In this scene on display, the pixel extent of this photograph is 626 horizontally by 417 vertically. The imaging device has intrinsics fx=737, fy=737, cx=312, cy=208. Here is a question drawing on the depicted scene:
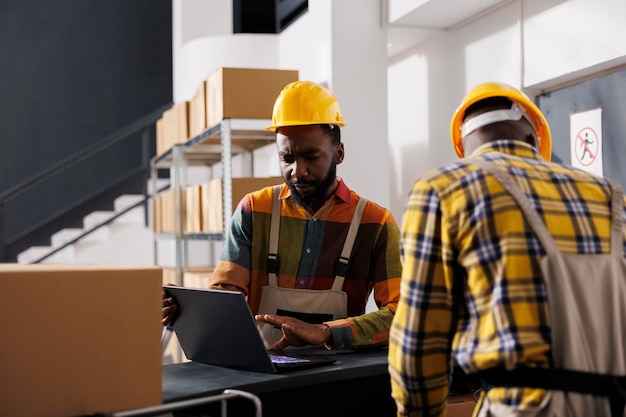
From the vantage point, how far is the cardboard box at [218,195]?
3990mm

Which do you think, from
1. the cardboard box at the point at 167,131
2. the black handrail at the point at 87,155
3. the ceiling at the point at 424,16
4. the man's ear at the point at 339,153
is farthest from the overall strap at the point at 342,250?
the black handrail at the point at 87,155

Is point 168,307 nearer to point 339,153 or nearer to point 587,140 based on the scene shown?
point 339,153

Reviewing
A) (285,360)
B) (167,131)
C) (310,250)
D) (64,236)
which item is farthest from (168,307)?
(64,236)

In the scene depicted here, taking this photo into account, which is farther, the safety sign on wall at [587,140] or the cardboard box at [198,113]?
the cardboard box at [198,113]

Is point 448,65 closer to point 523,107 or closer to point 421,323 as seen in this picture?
point 523,107

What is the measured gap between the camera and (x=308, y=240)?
2309 millimetres

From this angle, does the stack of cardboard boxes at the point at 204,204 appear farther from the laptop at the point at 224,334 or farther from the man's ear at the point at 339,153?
the laptop at the point at 224,334

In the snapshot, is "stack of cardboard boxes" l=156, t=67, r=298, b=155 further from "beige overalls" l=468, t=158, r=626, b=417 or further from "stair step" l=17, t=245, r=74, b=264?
"stair step" l=17, t=245, r=74, b=264

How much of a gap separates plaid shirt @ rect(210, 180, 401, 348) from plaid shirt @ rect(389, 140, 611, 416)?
0.75 metres

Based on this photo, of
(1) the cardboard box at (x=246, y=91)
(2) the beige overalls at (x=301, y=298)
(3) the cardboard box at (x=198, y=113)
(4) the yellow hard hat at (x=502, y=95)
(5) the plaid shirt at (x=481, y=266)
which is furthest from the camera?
(3) the cardboard box at (x=198, y=113)

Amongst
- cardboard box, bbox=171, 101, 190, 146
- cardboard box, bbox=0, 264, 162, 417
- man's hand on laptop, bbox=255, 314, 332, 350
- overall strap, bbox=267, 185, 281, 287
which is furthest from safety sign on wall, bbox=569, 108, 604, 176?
cardboard box, bbox=171, 101, 190, 146

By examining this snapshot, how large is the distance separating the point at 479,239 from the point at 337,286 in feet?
3.05

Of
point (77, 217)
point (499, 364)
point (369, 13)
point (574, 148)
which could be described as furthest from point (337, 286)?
point (77, 217)

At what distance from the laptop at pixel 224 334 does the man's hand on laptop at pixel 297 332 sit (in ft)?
0.20
